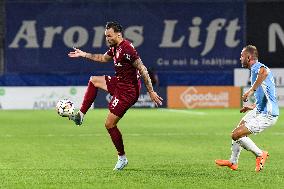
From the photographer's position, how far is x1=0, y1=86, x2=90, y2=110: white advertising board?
3347cm

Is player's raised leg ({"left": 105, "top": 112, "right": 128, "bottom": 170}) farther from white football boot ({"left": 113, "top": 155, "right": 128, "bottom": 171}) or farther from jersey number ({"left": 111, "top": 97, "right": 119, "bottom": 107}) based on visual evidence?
jersey number ({"left": 111, "top": 97, "right": 119, "bottom": 107})

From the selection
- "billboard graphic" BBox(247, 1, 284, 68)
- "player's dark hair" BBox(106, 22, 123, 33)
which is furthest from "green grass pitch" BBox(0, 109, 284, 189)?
"billboard graphic" BBox(247, 1, 284, 68)

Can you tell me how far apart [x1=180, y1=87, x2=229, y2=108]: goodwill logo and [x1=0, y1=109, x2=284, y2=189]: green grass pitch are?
704 cm

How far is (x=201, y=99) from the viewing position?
1362 inches

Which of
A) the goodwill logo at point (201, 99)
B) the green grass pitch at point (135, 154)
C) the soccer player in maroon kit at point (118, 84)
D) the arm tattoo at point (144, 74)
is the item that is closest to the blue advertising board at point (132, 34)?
the goodwill logo at point (201, 99)

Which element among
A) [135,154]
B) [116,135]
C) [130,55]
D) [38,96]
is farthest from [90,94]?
[38,96]

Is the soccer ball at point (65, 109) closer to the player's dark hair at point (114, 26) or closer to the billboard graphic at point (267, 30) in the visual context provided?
the player's dark hair at point (114, 26)

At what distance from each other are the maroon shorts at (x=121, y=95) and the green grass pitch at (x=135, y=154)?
0.97 meters

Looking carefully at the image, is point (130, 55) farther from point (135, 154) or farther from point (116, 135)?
point (135, 154)

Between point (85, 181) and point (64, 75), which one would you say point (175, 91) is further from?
point (85, 181)

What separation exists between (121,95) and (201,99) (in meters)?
22.8

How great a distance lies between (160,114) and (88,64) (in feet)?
25.5

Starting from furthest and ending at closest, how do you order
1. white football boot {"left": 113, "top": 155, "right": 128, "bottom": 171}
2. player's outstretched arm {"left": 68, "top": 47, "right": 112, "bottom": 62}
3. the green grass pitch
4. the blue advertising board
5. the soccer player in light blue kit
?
the blue advertising board, player's outstretched arm {"left": 68, "top": 47, "right": 112, "bottom": 62}, white football boot {"left": 113, "top": 155, "right": 128, "bottom": 171}, the soccer player in light blue kit, the green grass pitch

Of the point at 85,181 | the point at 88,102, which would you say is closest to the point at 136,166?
the point at 88,102
